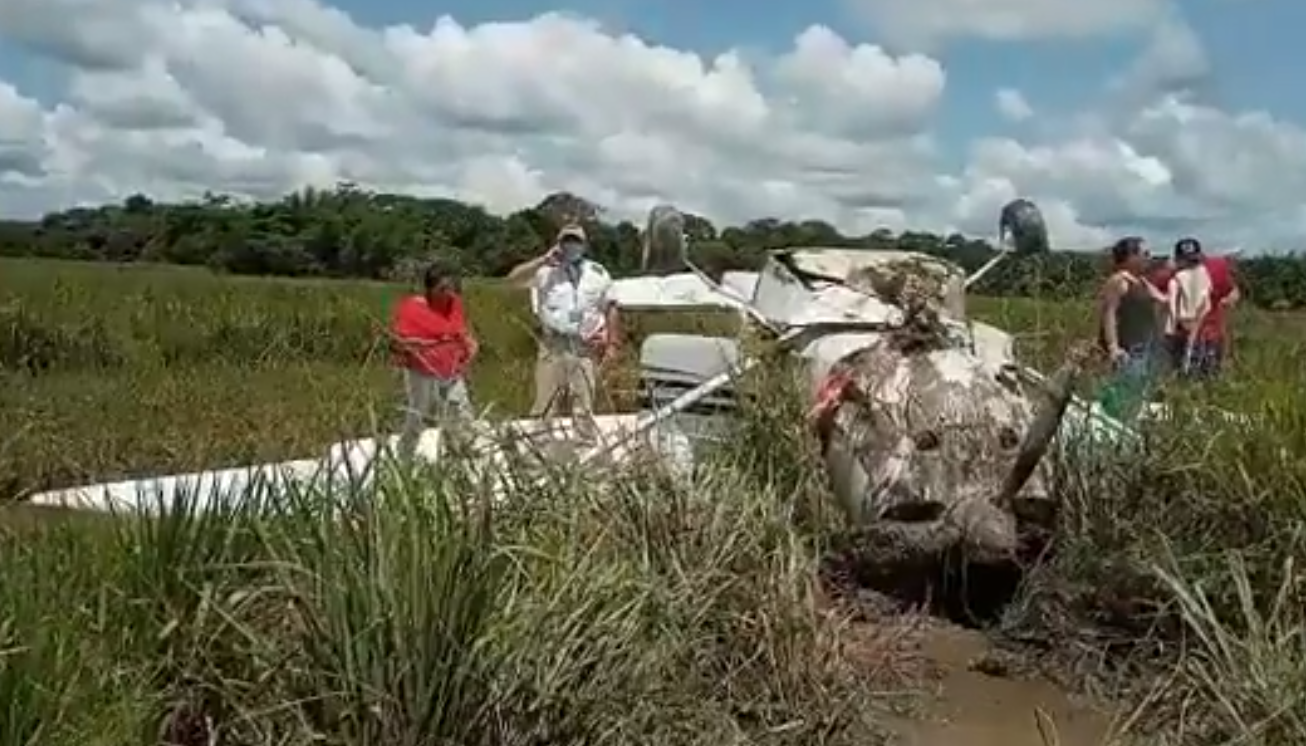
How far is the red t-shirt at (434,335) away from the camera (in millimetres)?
9086

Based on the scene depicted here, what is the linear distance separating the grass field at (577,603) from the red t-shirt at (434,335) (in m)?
0.33

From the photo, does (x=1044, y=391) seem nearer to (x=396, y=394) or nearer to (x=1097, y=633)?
(x=1097, y=633)

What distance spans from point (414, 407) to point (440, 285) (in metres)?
2.76

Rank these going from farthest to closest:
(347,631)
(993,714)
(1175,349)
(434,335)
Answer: (1175,349) → (434,335) → (993,714) → (347,631)

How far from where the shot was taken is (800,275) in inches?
389

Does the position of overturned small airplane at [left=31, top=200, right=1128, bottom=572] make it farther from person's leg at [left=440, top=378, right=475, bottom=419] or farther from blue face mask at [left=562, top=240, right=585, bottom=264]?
blue face mask at [left=562, top=240, right=585, bottom=264]

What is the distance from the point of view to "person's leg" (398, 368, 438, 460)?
6.16 m

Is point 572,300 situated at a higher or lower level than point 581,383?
higher

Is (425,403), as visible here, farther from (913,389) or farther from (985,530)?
(985,530)

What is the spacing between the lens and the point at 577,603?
545cm

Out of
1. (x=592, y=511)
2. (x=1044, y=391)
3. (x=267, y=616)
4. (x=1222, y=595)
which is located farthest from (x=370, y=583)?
(x=1044, y=391)

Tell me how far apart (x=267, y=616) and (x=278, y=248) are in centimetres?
4134

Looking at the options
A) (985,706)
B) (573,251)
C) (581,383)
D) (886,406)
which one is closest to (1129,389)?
(886,406)

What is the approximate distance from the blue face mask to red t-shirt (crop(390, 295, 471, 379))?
0.68 metres
